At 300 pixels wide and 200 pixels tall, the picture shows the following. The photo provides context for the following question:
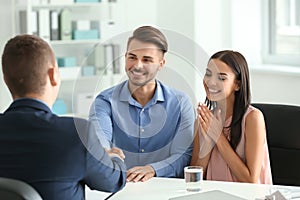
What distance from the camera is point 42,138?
1.74 metres

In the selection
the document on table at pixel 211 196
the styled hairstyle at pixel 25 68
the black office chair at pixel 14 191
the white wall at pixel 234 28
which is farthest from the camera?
the white wall at pixel 234 28

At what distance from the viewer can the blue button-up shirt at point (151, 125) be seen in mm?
2408

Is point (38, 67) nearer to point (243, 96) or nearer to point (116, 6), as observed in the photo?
point (243, 96)

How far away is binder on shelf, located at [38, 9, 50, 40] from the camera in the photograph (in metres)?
4.80

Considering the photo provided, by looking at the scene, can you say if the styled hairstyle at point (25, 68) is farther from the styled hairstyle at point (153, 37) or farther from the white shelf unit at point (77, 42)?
the white shelf unit at point (77, 42)

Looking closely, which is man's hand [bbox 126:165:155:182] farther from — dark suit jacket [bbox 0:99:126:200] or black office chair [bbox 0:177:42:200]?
black office chair [bbox 0:177:42:200]

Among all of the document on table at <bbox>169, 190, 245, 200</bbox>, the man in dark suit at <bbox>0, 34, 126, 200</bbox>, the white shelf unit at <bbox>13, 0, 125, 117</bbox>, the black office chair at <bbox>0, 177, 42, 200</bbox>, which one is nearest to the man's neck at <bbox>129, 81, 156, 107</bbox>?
the document on table at <bbox>169, 190, 245, 200</bbox>

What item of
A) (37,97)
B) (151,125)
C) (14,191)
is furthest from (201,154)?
(14,191)

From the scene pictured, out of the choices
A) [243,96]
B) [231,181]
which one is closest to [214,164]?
[231,181]

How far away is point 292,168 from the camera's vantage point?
2604 mm

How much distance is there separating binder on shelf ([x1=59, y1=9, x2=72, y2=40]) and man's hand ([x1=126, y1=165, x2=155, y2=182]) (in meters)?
2.69

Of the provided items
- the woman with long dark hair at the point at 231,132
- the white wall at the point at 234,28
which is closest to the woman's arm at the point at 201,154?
the woman with long dark hair at the point at 231,132

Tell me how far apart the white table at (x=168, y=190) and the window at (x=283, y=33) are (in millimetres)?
2778

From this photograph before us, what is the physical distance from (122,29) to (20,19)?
2.71 feet
